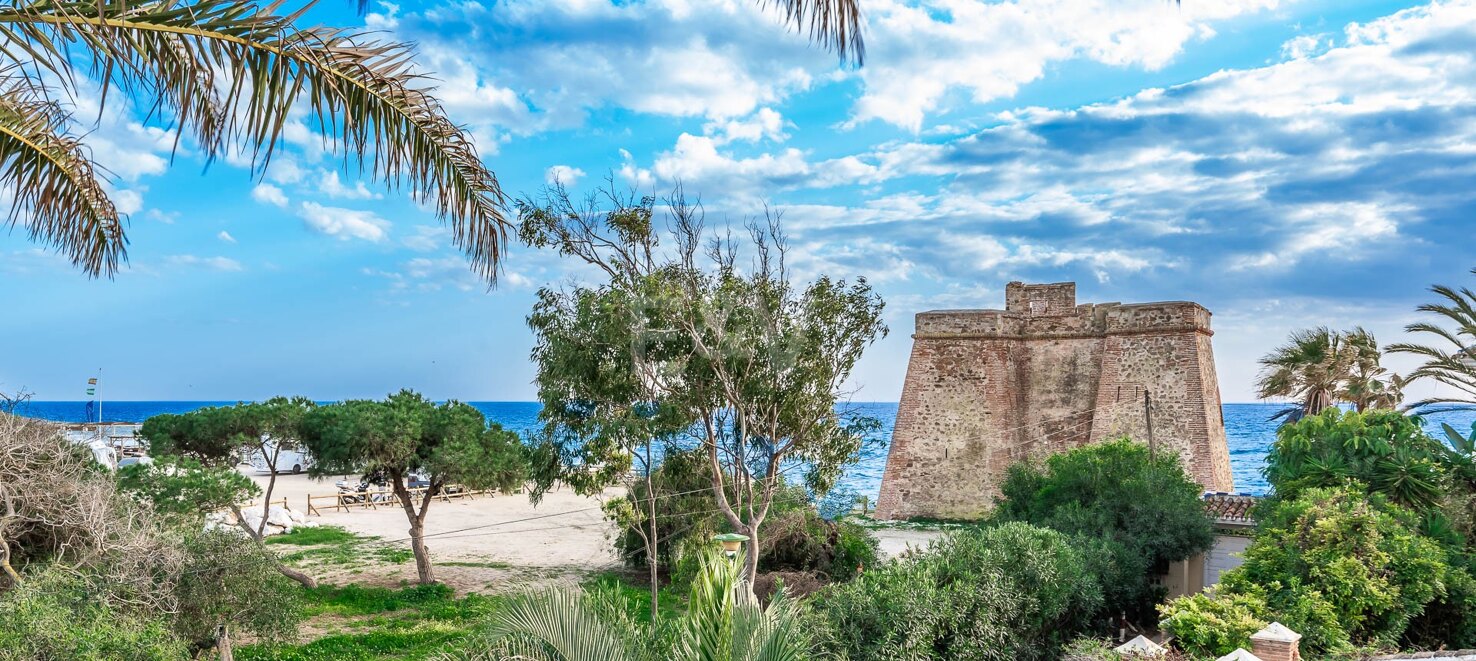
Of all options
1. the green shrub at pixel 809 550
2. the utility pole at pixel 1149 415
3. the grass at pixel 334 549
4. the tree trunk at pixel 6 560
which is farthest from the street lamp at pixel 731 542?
the grass at pixel 334 549

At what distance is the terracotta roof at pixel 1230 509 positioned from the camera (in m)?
16.9

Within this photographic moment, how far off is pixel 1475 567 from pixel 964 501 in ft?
45.2

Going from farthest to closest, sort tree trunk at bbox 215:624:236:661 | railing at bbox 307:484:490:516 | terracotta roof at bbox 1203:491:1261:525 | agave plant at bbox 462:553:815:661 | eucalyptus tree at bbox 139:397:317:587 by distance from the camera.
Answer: railing at bbox 307:484:490:516, eucalyptus tree at bbox 139:397:317:587, terracotta roof at bbox 1203:491:1261:525, tree trunk at bbox 215:624:236:661, agave plant at bbox 462:553:815:661

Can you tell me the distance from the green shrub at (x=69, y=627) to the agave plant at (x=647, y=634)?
321 cm

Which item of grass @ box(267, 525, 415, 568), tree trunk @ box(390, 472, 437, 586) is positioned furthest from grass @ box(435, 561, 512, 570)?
tree trunk @ box(390, 472, 437, 586)

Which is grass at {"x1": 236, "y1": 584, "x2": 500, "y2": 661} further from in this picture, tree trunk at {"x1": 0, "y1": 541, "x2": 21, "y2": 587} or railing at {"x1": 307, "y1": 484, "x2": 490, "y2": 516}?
railing at {"x1": 307, "y1": 484, "x2": 490, "y2": 516}

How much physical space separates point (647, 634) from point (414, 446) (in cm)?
1162

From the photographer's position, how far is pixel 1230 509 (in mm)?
17281

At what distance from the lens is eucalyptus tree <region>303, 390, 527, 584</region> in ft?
57.7

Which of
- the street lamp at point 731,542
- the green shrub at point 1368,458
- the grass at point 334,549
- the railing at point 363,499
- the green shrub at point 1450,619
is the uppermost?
the green shrub at point 1368,458

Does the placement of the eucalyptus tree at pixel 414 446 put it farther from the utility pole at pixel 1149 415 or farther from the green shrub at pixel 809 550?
the utility pole at pixel 1149 415

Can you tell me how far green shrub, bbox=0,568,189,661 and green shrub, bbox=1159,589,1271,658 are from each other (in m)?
9.62

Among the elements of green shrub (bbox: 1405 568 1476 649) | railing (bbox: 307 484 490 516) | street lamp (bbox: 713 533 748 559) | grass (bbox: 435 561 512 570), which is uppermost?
street lamp (bbox: 713 533 748 559)

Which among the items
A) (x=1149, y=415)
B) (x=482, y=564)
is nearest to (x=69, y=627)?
(x=482, y=564)
